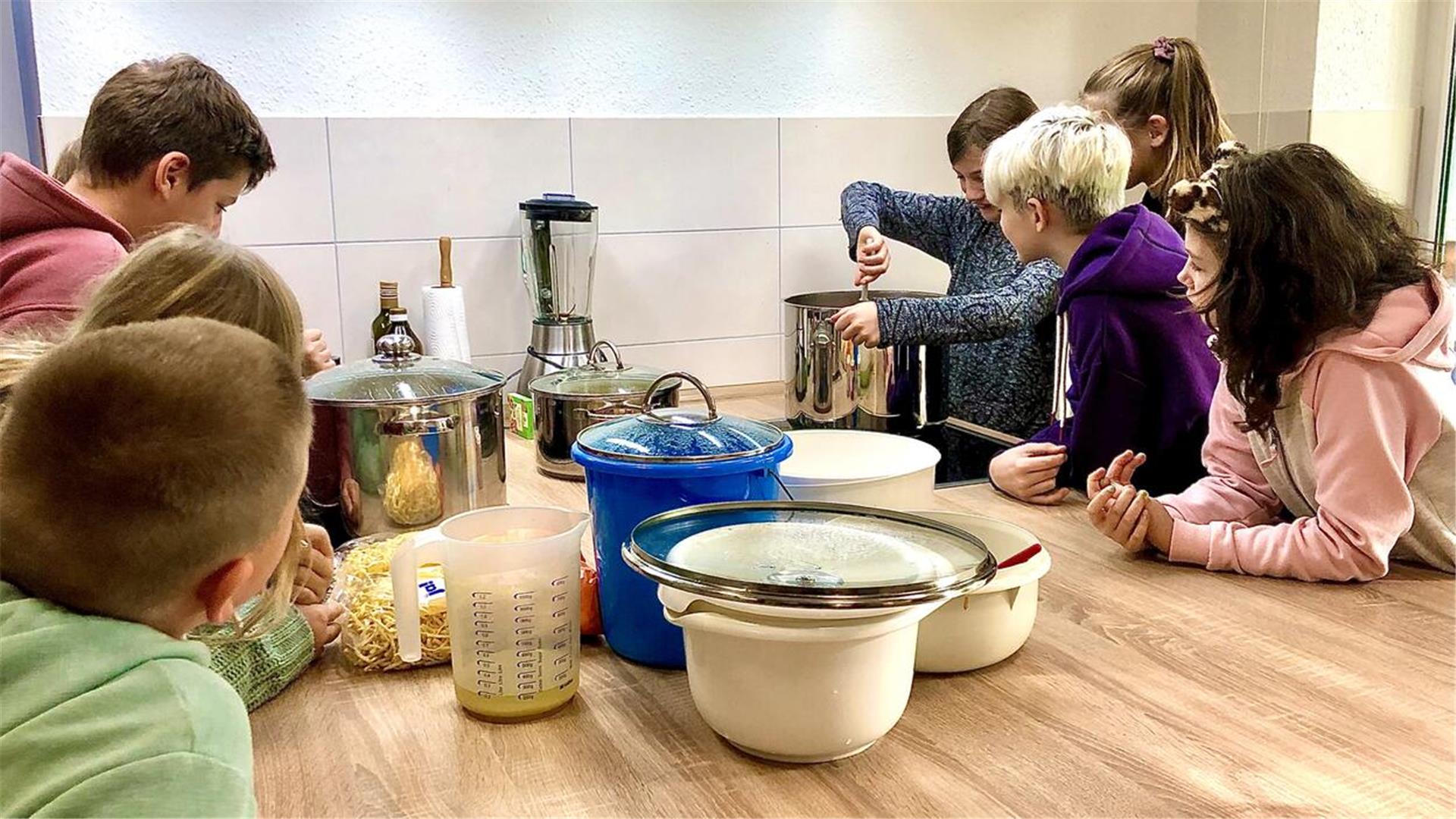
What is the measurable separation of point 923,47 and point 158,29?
4.49 ft

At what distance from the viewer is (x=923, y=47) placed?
231 cm

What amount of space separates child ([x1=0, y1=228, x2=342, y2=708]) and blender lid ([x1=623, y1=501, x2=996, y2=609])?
0.31 metres

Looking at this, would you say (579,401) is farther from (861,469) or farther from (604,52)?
(604,52)

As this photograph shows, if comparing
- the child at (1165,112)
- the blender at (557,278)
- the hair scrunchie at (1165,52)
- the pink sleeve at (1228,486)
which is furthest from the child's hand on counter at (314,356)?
the hair scrunchie at (1165,52)

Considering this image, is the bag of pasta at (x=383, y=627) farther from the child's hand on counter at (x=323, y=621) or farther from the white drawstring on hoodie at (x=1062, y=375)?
the white drawstring on hoodie at (x=1062, y=375)

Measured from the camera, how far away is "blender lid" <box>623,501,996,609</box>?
694 millimetres

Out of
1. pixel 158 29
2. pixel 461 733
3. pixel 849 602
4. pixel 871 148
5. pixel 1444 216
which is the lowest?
pixel 461 733

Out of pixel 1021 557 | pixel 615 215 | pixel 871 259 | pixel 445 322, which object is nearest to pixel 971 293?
pixel 871 259

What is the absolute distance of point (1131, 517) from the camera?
1.13 metres

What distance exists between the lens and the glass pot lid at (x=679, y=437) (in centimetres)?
88

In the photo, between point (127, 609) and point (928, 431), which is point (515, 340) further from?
point (127, 609)

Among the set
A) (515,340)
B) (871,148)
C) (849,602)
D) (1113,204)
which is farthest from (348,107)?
(849,602)

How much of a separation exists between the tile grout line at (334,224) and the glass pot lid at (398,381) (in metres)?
0.79

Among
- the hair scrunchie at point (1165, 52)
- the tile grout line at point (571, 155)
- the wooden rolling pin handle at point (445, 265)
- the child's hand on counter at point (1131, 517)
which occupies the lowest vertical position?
the child's hand on counter at point (1131, 517)
